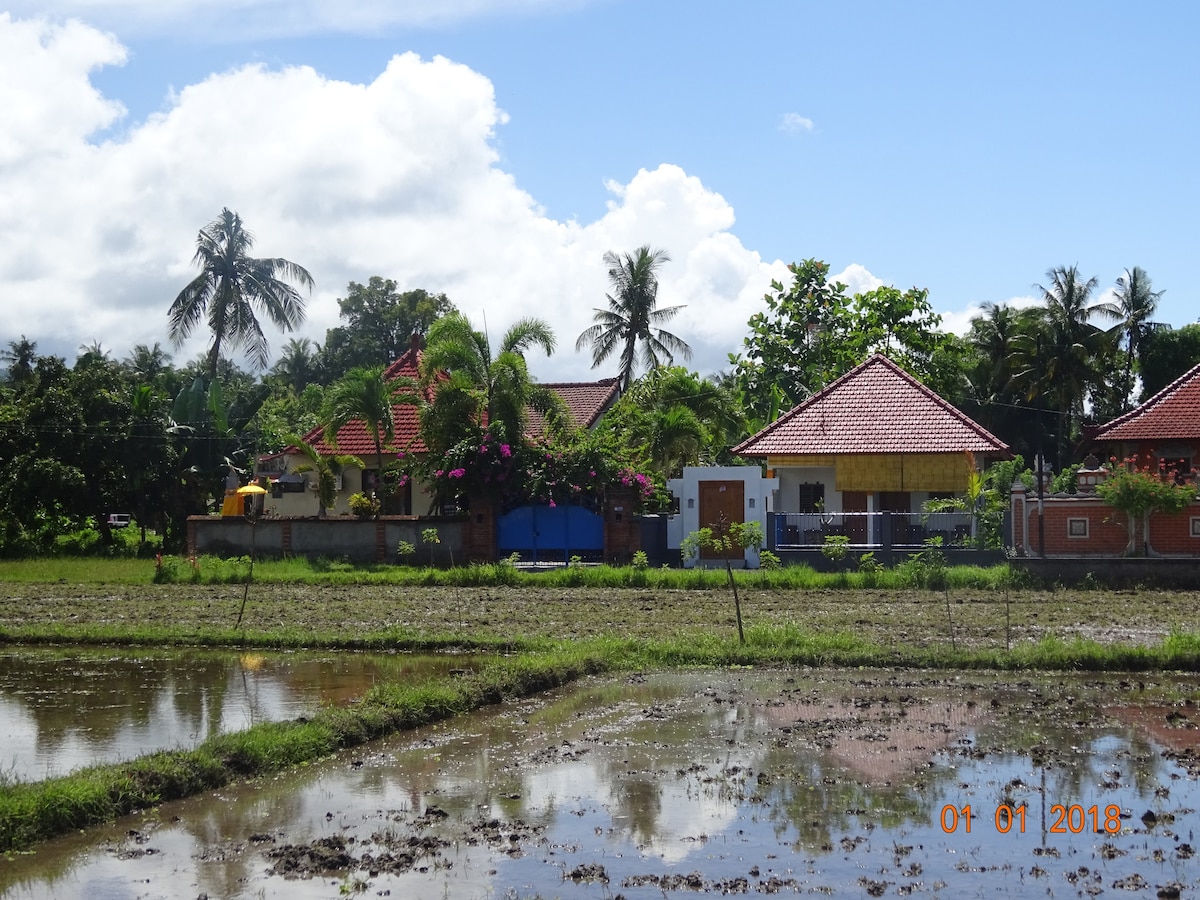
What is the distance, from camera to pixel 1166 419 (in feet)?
107

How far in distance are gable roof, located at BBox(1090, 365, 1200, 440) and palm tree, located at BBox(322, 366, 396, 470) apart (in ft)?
60.7

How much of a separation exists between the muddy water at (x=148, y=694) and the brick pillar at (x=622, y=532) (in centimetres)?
1316

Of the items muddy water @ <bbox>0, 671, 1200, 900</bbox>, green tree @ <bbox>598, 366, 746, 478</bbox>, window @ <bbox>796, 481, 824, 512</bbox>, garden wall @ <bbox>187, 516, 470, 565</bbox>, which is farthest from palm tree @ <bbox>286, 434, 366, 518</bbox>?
muddy water @ <bbox>0, 671, 1200, 900</bbox>

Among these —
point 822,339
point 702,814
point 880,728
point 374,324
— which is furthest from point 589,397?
point 702,814

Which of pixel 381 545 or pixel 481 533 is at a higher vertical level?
pixel 481 533

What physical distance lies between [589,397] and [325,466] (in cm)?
1327

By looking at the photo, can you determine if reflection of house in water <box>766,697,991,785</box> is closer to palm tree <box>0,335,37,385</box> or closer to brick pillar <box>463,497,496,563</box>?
brick pillar <box>463,497,496,563</box>

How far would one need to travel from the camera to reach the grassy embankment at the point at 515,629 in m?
10.4

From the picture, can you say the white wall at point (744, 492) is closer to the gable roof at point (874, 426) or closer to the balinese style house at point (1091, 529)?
the gable roof at point (874, 426)

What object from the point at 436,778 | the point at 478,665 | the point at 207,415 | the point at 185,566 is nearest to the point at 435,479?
the point at 185,566

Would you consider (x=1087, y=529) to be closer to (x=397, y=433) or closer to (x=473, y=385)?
(x=473, y=385)

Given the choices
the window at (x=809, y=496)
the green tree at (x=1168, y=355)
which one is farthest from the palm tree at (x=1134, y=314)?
the window at (x=809, y=496)

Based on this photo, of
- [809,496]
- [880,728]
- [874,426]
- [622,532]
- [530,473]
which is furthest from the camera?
[809,496]

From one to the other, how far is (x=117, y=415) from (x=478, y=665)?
22919 mm
